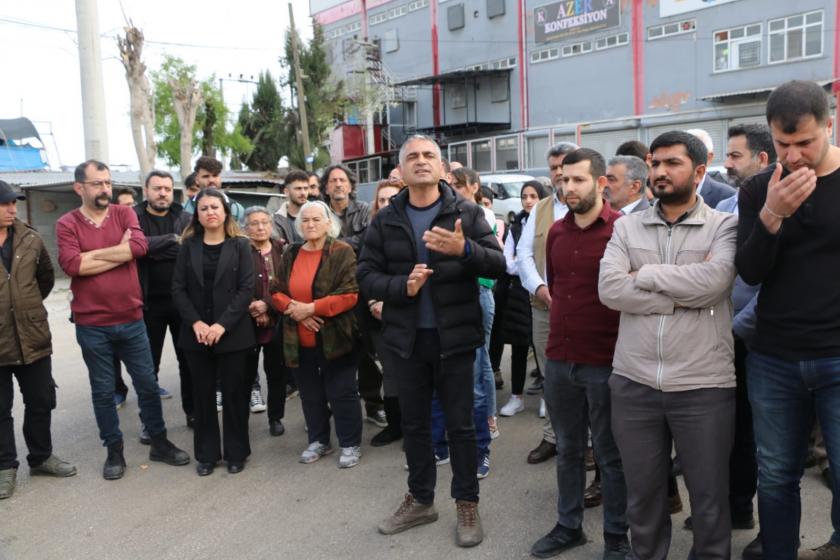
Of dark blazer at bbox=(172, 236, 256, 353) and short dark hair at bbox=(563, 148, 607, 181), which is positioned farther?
dark blazer at bbox=(172, 236, 256, 353)

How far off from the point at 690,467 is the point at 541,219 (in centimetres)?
222

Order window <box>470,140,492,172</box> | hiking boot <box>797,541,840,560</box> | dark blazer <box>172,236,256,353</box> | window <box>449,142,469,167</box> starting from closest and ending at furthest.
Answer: hiking boot <box>797,541,840,560</box> → dark blazer <box>172,236,256,353</box> → window <box>470,140,492,172</box> → window <box>449,142,469,167</box>

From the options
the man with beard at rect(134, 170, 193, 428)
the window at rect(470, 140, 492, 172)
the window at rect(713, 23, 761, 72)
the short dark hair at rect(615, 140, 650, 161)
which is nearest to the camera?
the short dark hair at rect(615, 140, 650, 161)

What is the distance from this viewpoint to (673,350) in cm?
289

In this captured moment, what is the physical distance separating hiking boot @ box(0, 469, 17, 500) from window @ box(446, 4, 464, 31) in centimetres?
3317

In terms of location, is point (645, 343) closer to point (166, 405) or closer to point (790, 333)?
point (790, 333)

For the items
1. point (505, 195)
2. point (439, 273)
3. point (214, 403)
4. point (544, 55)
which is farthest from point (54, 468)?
point (544, 55)

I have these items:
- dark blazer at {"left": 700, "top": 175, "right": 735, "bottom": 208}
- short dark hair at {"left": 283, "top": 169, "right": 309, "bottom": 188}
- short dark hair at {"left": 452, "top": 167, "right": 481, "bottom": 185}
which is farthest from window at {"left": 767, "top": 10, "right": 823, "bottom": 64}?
dark blazer at {"left": 700, "top": 175, "right": 735, "bottom": 208}

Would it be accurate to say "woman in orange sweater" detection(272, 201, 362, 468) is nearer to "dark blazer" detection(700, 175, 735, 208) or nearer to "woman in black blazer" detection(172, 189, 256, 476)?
"woman in black blazer" detection(172, 189, 256, 476)

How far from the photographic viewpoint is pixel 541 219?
4.78 metres

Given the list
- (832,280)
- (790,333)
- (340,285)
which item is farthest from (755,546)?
(340,285)

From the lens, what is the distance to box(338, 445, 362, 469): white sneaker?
4934mm

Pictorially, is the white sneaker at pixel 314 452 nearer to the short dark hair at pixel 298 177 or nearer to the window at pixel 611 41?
the short dark hair at pixel 298 177

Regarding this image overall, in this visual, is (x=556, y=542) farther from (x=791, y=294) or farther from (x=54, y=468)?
(x=54, y=468)
